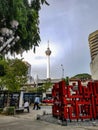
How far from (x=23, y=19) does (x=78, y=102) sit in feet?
26.8

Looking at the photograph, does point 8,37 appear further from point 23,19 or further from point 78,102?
point 78,102

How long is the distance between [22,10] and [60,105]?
8.46m

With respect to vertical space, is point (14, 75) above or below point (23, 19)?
above

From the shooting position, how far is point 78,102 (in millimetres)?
15859

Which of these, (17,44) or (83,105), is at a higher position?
(17,44)

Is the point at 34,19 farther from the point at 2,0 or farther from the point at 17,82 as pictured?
the point at 17,82

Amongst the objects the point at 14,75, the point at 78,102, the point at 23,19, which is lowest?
the point at 78,102

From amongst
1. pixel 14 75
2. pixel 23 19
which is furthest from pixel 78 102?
pixel 14 75

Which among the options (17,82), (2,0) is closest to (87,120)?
(2,0)

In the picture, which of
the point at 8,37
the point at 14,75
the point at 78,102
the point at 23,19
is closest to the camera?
the point at 23,19

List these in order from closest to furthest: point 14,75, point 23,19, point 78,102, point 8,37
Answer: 1. point 23,19
2. point 8,37
3. point 78,102
4. point 14,75

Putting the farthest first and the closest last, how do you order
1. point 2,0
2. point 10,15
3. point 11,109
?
1. point 11,109
2. point 10,15
3. point 2,0

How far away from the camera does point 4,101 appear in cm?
2909

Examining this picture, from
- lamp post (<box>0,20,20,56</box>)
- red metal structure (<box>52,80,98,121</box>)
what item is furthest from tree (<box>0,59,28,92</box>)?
lamp post (<box>0,20,20,56</box>)
